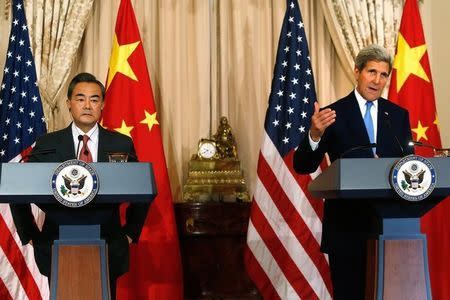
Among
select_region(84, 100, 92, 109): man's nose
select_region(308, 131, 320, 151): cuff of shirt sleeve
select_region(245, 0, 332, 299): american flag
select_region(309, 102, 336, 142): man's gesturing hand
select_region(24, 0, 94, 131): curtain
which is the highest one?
select_region(24, 0, 94, 131): curtain

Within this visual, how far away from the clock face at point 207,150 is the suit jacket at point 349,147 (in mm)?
2040

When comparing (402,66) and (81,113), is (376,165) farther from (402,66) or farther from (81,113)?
(402,66)

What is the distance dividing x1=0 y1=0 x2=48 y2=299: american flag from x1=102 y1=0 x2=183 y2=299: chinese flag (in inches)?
19.8

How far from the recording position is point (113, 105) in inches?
191

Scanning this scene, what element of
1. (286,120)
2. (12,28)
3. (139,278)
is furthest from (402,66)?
(12,28)

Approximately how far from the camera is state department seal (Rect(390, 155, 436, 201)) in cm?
255

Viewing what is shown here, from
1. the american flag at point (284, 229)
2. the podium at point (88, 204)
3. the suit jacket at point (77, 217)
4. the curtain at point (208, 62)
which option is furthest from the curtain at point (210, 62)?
the podium at point (88, 204)

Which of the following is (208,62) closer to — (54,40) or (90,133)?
(54,40)

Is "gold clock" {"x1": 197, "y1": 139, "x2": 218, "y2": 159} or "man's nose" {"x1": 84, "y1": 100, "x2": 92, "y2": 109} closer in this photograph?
"man's nose" {"x1": 84, "y1": 100, "x2": 92, "y2": 109}

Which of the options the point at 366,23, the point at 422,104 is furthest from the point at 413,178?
the point at 366,23

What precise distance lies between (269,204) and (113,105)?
128 centimetres

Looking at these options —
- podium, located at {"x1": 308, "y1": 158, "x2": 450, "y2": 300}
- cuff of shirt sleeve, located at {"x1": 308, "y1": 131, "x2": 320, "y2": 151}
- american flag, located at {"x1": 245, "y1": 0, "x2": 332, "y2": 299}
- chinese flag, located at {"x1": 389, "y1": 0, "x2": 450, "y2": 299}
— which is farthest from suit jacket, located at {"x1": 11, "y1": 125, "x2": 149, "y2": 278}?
chinese flag, located at {"x1": 389, "y1": 0, "x2": 450, "y2": 299}

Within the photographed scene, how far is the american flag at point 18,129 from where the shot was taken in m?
4.60

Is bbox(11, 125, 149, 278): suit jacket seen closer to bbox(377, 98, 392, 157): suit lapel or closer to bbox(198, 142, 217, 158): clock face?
bbox(377, 98, 392, 157): suit lapel
